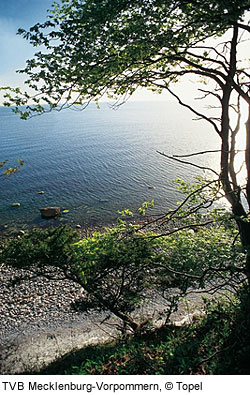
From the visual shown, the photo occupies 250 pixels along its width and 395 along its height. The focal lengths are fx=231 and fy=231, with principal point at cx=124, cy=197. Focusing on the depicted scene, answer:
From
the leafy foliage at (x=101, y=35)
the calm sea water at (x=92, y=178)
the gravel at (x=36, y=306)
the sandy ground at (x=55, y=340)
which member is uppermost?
the leafy foliage at (x=101, y=35)

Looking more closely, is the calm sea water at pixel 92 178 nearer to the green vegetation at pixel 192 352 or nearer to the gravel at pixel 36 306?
the gravel at pixel 36 306

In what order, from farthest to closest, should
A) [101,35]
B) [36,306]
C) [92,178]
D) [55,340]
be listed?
[92,178]
[36,306]
[55,340]
[101,35]

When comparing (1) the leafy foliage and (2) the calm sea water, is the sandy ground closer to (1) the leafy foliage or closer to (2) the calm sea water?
(1) the leafy foliage

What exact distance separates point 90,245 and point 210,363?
5662mm

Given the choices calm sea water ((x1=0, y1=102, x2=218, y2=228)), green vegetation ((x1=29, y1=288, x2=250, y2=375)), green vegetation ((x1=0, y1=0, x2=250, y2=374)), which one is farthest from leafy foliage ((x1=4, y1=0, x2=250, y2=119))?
calm sea water ((x1=0, y1=102, x2=218, y2=228))

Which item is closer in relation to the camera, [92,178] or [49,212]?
[49,212]

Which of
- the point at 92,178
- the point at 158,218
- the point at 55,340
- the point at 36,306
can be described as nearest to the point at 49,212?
the point at 92,178

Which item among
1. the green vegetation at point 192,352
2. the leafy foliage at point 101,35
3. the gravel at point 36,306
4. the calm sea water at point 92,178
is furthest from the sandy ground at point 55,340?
the calm sea water at point 92,178

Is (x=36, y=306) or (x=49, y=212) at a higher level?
(x=49, y=212)

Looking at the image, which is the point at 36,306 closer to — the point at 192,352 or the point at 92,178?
the point at 192,352

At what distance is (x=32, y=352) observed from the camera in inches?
511

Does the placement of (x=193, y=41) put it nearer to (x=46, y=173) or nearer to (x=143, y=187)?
(x=143, y=187)

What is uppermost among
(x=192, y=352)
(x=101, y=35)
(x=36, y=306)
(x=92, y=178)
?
(x=101, y=35)

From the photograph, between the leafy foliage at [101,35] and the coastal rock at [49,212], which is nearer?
the leafy foliage at [101,35]
